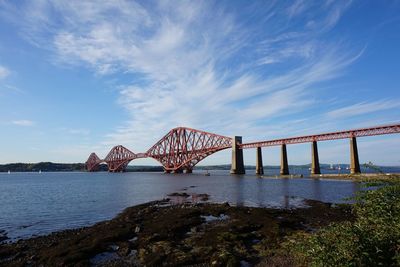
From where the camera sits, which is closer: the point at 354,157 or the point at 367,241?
the point at 367,241

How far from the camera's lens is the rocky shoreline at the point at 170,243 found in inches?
552

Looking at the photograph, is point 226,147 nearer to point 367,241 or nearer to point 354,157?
point 354,157

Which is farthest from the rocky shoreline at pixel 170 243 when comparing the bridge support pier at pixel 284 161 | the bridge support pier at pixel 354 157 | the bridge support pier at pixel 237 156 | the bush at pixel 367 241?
the bridge support pier at pixel 237 156

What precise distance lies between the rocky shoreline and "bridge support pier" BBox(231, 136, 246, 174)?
92014mm

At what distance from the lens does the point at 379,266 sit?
26.0 feet

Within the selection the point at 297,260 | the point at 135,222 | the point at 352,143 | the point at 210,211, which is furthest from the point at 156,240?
the point at 352,143

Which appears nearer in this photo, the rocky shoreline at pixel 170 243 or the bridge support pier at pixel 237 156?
the rocky shoreline at pixel 170 243

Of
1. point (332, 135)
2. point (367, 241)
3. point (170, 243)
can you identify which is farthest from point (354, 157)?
point (367, 241)

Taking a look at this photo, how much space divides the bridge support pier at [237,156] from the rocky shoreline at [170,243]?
92014 mm

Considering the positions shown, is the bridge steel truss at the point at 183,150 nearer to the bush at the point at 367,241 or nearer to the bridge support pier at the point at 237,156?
the bridge support pier at the point at 237,156

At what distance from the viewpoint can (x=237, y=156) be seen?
118m

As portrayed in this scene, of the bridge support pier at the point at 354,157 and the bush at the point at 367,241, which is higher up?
the bridge support pier at the point at 354,157

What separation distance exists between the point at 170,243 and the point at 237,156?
10227 centimetres

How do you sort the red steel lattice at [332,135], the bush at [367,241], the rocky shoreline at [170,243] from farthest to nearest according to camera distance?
the red steel lattice at [332,135] < the rocky shoreline at [170,243] < the bush at [367,241]
